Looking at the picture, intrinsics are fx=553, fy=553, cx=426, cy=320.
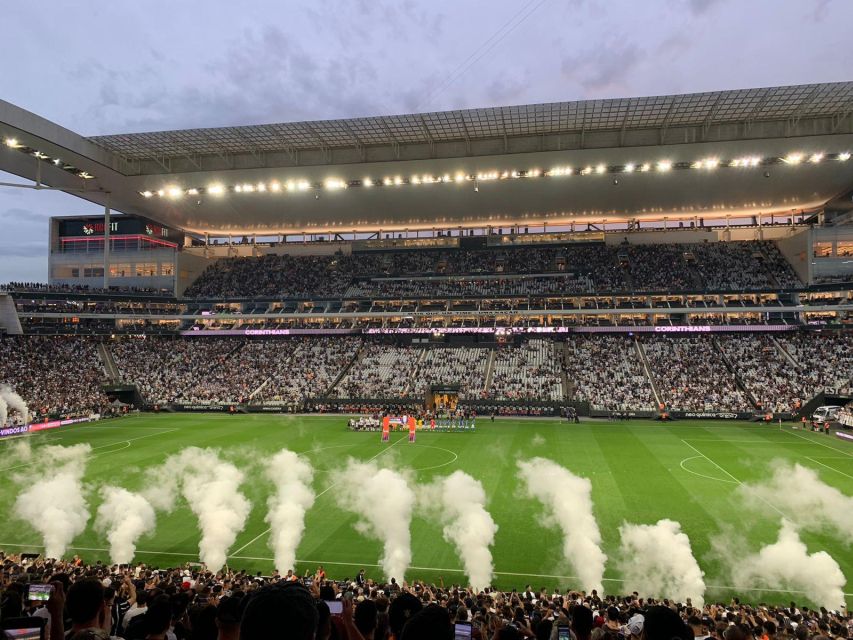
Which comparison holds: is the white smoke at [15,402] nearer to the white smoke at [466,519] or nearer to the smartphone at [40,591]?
the white smoke at [466,519]

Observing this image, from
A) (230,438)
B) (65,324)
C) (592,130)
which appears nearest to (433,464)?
(230,438)

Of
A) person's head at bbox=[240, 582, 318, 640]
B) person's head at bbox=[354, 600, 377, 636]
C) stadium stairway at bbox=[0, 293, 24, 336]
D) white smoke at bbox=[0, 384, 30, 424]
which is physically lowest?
white smoke at bbox=[0, 384, 30, 424]

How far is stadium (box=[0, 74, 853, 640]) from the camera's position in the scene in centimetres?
1750

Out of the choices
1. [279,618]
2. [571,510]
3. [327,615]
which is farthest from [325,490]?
[279,618]

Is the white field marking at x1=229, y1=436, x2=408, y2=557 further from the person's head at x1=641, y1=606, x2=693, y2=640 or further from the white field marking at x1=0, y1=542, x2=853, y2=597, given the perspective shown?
the person's head at x1=641, y1=606, x2=693, y2=640

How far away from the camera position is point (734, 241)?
6381 centimetres

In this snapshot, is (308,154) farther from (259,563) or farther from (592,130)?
(259,563)

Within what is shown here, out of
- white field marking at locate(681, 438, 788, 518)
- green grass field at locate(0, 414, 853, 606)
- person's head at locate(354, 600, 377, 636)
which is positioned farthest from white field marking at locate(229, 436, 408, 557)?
white field marking at locate(681, 438, 788, 518)

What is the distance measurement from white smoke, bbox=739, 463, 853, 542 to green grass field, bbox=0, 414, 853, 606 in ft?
2.31

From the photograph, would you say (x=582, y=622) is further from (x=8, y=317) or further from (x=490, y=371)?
(x=8, y=317)

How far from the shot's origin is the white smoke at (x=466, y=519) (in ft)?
53.5

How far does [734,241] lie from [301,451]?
55.6 m

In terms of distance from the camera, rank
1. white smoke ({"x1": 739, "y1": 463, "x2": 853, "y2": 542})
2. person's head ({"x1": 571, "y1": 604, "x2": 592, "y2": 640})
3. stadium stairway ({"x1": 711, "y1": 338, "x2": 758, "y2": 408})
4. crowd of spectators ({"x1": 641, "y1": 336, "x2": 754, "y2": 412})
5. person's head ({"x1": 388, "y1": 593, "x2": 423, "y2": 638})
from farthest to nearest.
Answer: crowd of spectators ({"x1": 641, "y1": 336, "x2": 754, "y2": 412})
stadium stairway ({"x1": 711, "y1": 338, "x2": 758, "y2": 408})
white smoke ({"x1": 739, "y1": 463, "x2": 853, "y2": 542})
person's head ({"x1": 388, "y1": 593, "x2": 423, "y2": 638})
person's head ({"x1": 571, "y1": 604, "x2": 592, "y2": 640})

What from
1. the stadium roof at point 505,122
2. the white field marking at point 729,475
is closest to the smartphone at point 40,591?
the white field marking at point 729,475
